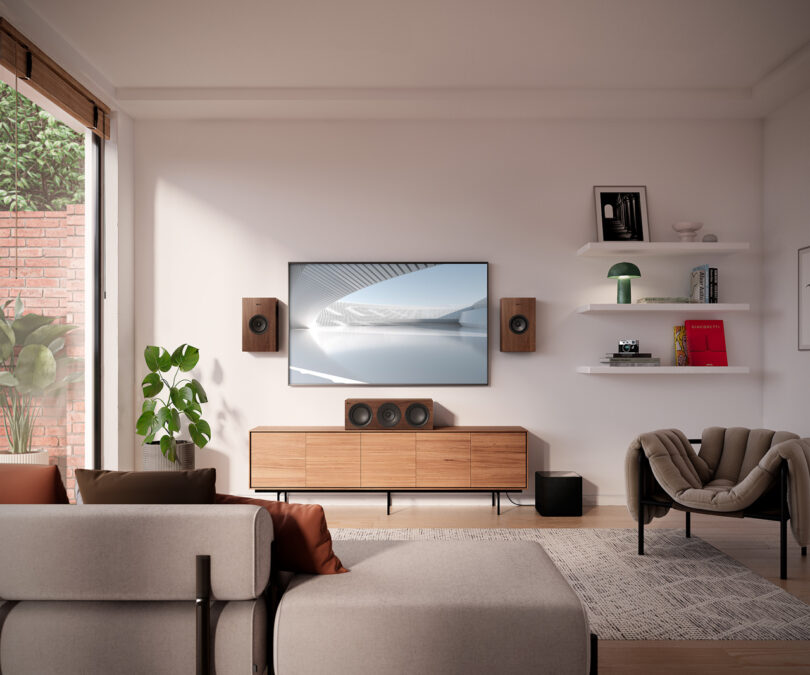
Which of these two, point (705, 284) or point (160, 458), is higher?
point (705, 284)

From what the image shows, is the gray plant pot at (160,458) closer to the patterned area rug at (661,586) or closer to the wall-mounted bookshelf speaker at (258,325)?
the wall-mounted bookshelf speaker at (258,325)

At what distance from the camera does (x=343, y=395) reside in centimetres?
500

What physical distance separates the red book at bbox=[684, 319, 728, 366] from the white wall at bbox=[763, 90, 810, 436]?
369mm

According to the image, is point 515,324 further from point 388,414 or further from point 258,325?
point 258,325

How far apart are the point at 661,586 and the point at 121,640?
8.28ft

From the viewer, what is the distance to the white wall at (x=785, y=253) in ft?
14.7

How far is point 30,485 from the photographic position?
7.13ft

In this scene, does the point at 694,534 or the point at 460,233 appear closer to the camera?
the point at 694,534

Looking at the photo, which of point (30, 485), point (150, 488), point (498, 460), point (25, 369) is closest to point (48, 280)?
point (25, 369)

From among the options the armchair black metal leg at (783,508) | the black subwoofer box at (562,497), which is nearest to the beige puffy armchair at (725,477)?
the armchair black metal leg at (783,508)

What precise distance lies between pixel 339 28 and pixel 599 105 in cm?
208

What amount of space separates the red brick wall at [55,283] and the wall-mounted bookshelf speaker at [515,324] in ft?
10.0

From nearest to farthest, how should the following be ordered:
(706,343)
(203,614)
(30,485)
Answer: (203,614) < (30,485) < (706,343)

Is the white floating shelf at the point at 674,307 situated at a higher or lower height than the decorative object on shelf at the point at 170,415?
higher
